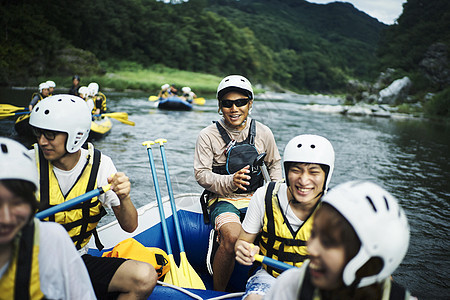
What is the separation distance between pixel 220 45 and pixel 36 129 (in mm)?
57229

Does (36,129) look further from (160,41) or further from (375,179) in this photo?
(160,41)

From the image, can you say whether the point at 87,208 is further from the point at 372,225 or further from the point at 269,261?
the point at 372,225

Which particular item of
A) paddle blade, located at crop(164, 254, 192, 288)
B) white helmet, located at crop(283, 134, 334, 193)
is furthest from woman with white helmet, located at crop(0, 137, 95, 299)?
paddle blade, located at crop(164, 254, 192, 288)

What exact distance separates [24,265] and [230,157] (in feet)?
6.48

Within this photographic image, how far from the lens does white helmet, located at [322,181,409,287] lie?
111cm

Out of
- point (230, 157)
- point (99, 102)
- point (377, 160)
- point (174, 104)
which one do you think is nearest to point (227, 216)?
point (230, 157)

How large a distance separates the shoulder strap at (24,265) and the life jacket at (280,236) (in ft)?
4.26

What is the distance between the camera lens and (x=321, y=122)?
17.3 m

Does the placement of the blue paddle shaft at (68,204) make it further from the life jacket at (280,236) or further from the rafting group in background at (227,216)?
the life jacket at (280,236)

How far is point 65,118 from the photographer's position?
2094 mm

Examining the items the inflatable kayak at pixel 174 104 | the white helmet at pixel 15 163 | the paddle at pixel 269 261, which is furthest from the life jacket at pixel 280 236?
the inflatable kayak at pixel 174 104

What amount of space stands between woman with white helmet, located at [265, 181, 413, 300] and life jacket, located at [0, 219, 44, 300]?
0.97 metres

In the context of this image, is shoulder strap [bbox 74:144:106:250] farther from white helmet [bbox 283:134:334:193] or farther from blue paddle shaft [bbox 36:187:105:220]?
white helmet [bbox 283:134:334:193]

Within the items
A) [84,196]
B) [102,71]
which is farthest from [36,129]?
[102,71]
